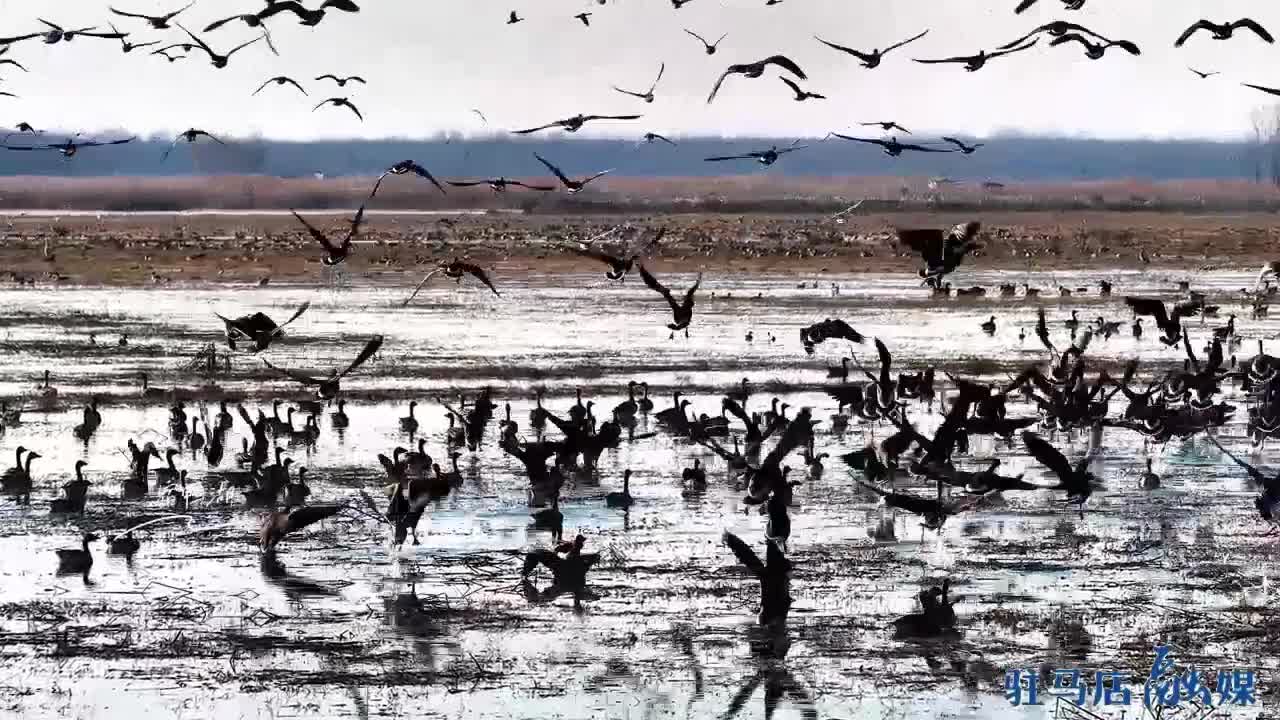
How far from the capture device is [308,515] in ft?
49.8

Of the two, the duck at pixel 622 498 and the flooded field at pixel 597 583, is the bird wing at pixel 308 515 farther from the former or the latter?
the duck at pixel 622 498

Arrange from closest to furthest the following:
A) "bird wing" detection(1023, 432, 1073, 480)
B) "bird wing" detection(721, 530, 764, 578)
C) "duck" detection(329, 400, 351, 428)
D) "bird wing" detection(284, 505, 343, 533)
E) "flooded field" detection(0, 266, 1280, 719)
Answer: "flooded field" detection(0, 266, 1280, 719)
"bird wing" detection(721, 530, 764, 578)
"bird wing" detection(284, 505, 343, 533)
"bird wing" detection(1023, 432, 1073, 480)
"duck" detection(329, 400, 351, 428)

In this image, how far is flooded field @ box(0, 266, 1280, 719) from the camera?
42.4 feet

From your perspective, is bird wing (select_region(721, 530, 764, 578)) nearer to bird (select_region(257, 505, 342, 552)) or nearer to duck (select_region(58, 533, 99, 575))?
bird (select_region(257, 505, 342, 552))

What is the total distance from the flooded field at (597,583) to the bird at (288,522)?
0.24m

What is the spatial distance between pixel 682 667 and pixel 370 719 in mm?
2178

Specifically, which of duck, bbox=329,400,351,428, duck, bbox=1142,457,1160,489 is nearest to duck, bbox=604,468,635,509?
duck, bbox=1142,457,1160,489

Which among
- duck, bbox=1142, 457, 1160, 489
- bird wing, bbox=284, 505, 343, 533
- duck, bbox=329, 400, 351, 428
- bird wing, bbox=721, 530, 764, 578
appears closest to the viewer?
bird wing, bbox=721, 530, 764, 578

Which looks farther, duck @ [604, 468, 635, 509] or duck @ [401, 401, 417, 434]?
duck @ [401, 401, 417, 434]

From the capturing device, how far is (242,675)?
13133mm

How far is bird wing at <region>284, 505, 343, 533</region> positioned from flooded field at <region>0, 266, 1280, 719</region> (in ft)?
1.58

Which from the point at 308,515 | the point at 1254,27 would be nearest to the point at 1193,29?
the point at 1254,27

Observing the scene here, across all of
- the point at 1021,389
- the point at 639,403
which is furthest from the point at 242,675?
the point at 1021,389

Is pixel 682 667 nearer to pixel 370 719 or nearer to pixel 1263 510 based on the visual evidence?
pixel 370 719
